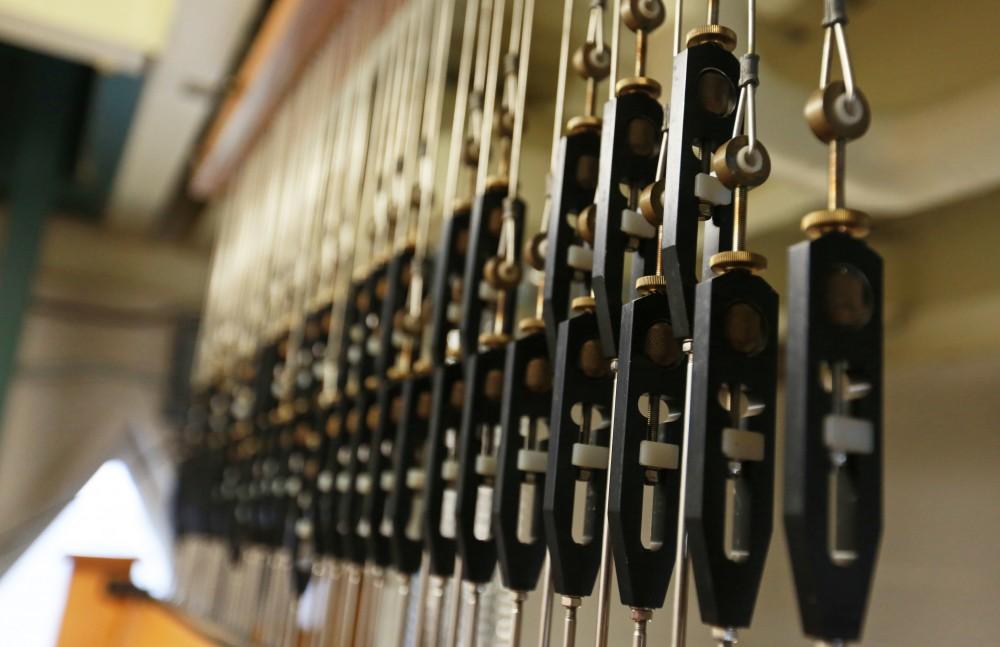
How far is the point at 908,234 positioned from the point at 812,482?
1.99 meters

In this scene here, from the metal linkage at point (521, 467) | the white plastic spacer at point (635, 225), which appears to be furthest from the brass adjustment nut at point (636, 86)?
the metal linkage at point (521, 467)

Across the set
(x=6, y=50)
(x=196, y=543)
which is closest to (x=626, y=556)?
(x=196, y=543)

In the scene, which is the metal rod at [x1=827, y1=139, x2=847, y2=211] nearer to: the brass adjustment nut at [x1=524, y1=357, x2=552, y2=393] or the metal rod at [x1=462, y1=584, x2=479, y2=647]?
the brass adjustment nut at [x1=524, y1=357, x2=552, y2=393]

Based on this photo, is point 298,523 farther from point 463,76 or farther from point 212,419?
point 212,419

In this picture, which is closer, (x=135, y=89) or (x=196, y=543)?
(x=196, y=543)

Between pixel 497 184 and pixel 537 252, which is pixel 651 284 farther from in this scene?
pixel 497 184

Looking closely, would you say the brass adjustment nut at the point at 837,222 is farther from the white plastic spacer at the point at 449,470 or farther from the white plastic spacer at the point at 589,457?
the white plastic spacer at the point at 449,470

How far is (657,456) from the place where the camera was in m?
0.59

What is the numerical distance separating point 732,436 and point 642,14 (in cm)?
38

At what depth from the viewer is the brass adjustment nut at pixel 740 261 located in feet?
1.77

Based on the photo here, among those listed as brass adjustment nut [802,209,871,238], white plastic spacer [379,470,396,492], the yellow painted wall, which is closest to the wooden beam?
the yellow painted wall

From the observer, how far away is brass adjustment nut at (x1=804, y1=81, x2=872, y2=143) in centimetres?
52

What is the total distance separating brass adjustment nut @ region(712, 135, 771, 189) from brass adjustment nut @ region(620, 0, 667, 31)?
0.21 metres

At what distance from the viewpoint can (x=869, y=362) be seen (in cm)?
49
